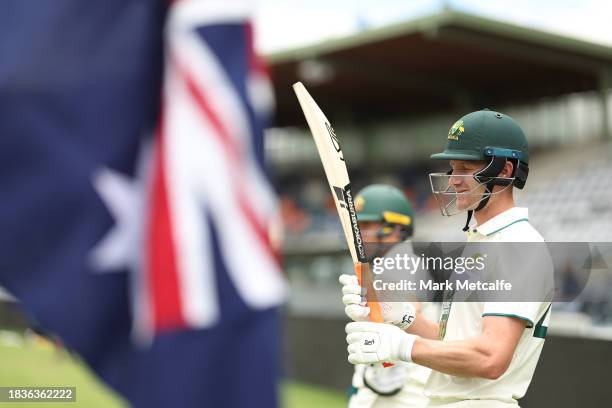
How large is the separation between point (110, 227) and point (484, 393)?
170 centimetres

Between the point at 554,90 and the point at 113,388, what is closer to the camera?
the point at 113,388

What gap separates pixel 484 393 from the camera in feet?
9.67

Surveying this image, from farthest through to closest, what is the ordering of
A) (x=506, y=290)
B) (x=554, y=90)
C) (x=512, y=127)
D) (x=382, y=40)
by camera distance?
(x=554, y=90) < (x=382, y=40) < (x=512, y=127) < (x=506, y=290)

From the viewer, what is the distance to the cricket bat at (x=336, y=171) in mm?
2740

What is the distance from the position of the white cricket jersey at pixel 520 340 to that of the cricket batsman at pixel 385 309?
0.21 m

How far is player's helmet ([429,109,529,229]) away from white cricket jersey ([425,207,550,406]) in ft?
0.37

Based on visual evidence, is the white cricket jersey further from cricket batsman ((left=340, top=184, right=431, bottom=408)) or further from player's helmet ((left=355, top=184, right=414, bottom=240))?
player's helmet ((left=355, top=184, right=414, bottom=240))

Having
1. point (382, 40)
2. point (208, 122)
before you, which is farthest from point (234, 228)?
point (382, 40)

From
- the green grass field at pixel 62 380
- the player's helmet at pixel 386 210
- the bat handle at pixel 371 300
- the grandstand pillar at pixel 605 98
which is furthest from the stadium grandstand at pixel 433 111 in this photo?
the bat handle at pixel 371 300

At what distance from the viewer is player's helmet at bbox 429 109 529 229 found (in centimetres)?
303

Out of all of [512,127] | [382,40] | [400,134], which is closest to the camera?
[512,127]

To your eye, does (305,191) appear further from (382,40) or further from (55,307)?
(55,307)

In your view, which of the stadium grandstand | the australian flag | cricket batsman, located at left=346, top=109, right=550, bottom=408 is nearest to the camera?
the australian flag

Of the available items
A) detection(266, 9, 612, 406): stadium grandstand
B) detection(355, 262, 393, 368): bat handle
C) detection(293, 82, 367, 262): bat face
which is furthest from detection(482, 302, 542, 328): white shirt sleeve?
detection(266, 9, 612, 406): stadium grandstand
